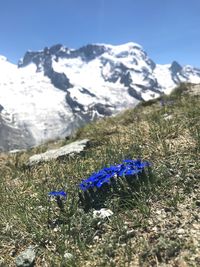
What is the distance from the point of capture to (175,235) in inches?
230

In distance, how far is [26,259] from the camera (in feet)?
20.4

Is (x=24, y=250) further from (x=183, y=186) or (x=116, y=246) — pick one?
(x=183, y=186)

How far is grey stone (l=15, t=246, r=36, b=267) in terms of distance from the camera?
20.3ft

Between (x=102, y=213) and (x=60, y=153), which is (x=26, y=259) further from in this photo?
(x=60, y=153)

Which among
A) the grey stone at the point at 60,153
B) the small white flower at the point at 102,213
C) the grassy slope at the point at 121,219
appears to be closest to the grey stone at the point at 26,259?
the grassy slope at the point at 121,219

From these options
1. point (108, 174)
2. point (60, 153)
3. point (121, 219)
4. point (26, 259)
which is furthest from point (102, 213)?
point (60, 153)

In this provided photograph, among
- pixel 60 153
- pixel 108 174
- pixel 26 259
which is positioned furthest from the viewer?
pixel 60 153

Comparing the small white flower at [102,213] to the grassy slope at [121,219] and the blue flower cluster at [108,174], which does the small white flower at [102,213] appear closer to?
the grassy slope at [121,219]

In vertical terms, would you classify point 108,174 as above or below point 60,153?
below

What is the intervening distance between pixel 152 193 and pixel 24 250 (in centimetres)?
209

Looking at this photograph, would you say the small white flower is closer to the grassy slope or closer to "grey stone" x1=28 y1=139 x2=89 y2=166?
the grassy slope

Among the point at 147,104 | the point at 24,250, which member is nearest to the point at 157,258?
the point at 24,250

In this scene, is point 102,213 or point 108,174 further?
point 108,174

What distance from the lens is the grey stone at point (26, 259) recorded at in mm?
6191
